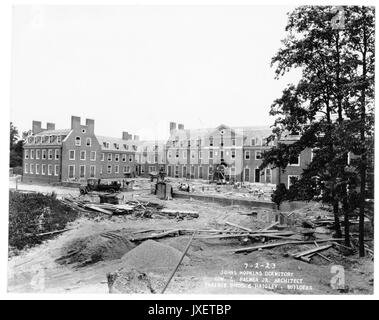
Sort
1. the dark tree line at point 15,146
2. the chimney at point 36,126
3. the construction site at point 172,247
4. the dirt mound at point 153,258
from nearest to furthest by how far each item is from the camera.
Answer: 1. the construction site at point 172,247
2. the dirt mound at point 153,258
3. the dark tree line at point 15,146
4. the chimney at point 36,126

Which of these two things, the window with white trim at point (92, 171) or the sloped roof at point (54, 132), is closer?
the sloped roof at point (54, 132)

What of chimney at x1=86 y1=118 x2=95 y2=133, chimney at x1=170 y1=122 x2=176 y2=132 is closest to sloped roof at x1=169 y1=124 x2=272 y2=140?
chimney at x1=170 y1=122 x2=176 y2=132

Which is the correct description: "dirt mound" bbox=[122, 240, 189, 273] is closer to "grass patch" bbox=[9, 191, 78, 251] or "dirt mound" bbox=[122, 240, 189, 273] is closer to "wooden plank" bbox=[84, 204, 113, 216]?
"wooden plank" bbox=[84, 204, 113, 216]

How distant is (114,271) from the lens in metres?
6.92

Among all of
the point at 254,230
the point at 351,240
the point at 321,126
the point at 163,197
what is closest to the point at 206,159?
the point at 163,197

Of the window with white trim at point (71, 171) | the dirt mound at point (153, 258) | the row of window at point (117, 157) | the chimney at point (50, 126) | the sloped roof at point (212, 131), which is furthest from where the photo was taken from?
the window with white trim at point (71, 171)

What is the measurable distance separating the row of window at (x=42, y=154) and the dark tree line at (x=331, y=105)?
7.87 metres

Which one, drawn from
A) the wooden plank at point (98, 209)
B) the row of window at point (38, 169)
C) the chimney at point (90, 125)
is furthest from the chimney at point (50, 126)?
the wooden plank at point (98, 209)

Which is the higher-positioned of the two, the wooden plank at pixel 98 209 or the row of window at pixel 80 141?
the row of window at pixel 80 141

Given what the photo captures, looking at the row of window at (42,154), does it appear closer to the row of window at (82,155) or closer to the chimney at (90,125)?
the row of window at (82,155)

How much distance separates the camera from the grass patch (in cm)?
738

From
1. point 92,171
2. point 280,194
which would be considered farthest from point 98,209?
point 280,194

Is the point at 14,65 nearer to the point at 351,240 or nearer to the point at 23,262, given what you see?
the point at 23,262

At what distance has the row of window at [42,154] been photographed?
8533 mm
